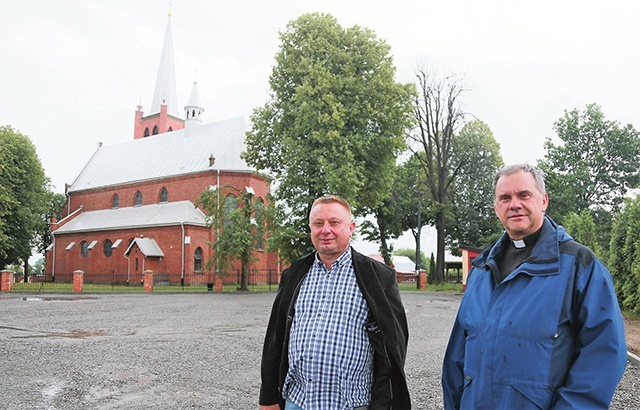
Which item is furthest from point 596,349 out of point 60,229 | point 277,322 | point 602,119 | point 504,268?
point 60,229

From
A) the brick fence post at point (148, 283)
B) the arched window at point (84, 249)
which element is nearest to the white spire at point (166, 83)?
the arched window at point (84, 249)

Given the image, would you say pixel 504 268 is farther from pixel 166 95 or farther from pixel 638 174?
pixel 166 95

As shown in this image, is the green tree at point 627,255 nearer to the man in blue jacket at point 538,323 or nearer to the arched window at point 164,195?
the man in blue jacket at point 538,323

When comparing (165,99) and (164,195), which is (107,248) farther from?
(165,99)

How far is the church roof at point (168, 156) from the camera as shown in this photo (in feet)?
139

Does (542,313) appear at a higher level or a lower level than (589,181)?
lower

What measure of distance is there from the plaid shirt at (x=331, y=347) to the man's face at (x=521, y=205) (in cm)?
90

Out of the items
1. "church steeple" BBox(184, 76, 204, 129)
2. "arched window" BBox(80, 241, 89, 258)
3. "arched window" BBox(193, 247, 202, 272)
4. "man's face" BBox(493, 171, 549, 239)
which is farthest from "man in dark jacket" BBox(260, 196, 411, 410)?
"church steeple" BBox(184, 76, 204, 129)

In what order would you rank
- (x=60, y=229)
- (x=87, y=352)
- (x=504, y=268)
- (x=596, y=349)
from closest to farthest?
(x=596, y=349), (x=504, y=268), (x=87, y=352), (x=60, y=229)

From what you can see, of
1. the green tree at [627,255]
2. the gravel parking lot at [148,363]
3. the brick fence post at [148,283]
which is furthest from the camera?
the brick fence post at [148,283]

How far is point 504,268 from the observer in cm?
271

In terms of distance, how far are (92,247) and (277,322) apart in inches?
1707

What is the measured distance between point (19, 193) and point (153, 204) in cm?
1028

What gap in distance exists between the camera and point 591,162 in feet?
135
